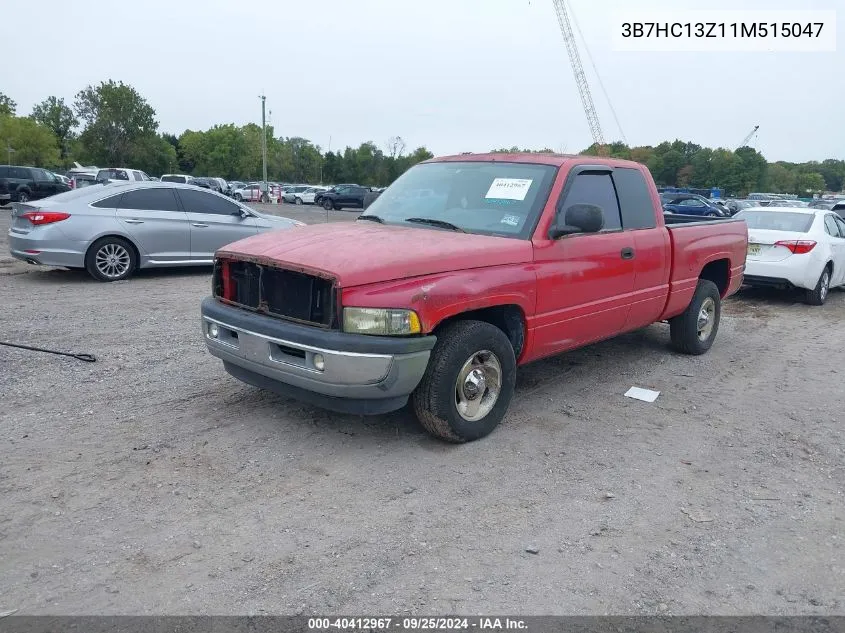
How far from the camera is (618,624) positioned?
293cm

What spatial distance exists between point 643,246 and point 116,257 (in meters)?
7.64

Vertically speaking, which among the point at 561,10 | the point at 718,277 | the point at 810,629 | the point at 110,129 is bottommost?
the point at 810,629

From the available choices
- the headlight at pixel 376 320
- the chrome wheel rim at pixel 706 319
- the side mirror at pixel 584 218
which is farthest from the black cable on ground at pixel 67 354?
the chrome wheel rim at pixel 706 319

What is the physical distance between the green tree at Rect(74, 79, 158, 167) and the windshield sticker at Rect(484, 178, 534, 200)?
224 ft

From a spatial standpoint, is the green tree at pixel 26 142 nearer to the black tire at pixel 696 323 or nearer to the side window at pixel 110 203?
the side window at pixel 110 203

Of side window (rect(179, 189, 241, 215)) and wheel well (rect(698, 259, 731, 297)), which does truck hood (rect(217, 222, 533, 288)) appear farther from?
side window (rect(179, 189, 241, 215))

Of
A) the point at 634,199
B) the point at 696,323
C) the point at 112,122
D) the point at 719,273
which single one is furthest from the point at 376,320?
the point at 112,122

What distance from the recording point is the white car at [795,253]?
34.5ft

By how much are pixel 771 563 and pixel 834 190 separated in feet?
482

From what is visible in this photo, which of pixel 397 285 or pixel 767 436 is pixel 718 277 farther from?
pixel 397 285

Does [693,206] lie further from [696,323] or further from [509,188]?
[509,188]

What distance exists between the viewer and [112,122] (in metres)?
65.5

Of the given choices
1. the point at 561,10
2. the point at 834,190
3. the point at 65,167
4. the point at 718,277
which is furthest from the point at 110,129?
the point at 834,190

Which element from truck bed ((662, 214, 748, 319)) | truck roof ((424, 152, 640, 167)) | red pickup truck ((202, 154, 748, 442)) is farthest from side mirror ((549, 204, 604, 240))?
truck bed ((662, 214, 748, 319))
